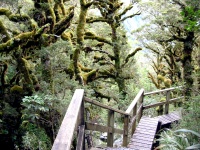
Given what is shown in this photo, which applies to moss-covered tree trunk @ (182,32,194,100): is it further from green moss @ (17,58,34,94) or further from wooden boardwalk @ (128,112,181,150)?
green moss @ (17,58,34,94)

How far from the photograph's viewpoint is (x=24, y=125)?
902 cm

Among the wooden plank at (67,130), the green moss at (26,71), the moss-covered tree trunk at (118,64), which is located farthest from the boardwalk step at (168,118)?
Result: the wooden plank at (67,130)

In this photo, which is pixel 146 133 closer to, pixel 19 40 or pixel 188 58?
pixel 19 40

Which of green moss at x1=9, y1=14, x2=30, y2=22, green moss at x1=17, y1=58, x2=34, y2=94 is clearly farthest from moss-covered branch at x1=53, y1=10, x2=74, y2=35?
green moss at x1=17, y1=58, x2=34, y2=94

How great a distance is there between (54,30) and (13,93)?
3.09 m

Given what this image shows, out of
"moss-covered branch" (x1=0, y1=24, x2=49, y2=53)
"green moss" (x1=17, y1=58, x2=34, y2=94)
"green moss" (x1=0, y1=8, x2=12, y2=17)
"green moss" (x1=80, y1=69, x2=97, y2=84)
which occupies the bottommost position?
"green moss" (x1=17, y1=58, x2=34, y2=94)

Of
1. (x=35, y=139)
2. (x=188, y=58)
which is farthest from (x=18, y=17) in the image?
(x=188, y=58)

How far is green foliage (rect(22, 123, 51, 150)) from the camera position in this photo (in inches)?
305

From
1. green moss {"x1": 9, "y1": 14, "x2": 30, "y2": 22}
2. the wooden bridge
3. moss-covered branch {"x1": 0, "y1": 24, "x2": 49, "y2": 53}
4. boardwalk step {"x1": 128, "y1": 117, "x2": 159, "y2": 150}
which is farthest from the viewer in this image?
A: green moss {"x1": 9, "y1": 14, "x2": 30, "y2": 22}

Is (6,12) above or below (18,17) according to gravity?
above

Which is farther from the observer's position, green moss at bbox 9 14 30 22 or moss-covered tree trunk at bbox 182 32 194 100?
moss-covered tree trunk at bbox 182 32 194 100

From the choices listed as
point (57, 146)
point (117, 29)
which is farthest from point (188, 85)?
point (57, 146)

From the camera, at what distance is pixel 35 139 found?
1027 cm

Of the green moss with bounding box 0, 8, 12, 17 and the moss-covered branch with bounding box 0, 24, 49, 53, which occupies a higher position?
the green moss with bounding box 0, 8, 12, 17
